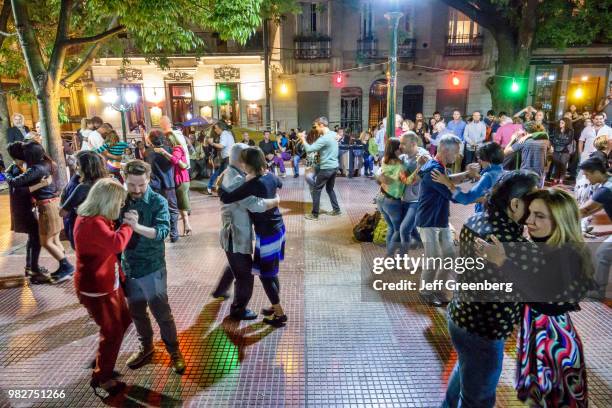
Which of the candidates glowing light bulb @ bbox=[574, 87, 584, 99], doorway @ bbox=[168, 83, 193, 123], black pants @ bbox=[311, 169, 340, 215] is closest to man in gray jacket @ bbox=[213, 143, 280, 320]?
black pants @ bbox=[311, 169, 340, 215]

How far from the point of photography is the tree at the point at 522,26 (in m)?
13.5

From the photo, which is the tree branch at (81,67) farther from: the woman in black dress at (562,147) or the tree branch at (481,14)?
the tree branch at (481,14)

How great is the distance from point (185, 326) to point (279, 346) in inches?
42.0

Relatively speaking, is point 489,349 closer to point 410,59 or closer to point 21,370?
point 21,370

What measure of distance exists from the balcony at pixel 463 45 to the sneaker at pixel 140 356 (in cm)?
2048

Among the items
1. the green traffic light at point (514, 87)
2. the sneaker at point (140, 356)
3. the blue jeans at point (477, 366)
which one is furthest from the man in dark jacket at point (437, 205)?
the green traffic light at point (514, 87)

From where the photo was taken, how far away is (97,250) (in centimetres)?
287

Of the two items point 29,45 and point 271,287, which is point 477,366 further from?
point 29,45

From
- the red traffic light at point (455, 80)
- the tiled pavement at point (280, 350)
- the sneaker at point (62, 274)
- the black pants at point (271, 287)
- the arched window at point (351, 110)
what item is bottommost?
the tiled pavement at point (280, 350)

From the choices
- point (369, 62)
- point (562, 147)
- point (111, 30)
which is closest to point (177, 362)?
point (111, 30)

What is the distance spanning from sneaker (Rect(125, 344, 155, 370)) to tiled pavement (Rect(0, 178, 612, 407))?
0.06 m

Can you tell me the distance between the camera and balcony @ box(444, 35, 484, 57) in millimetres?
19844

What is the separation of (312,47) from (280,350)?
19519 mm

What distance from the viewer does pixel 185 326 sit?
13.7 feet
